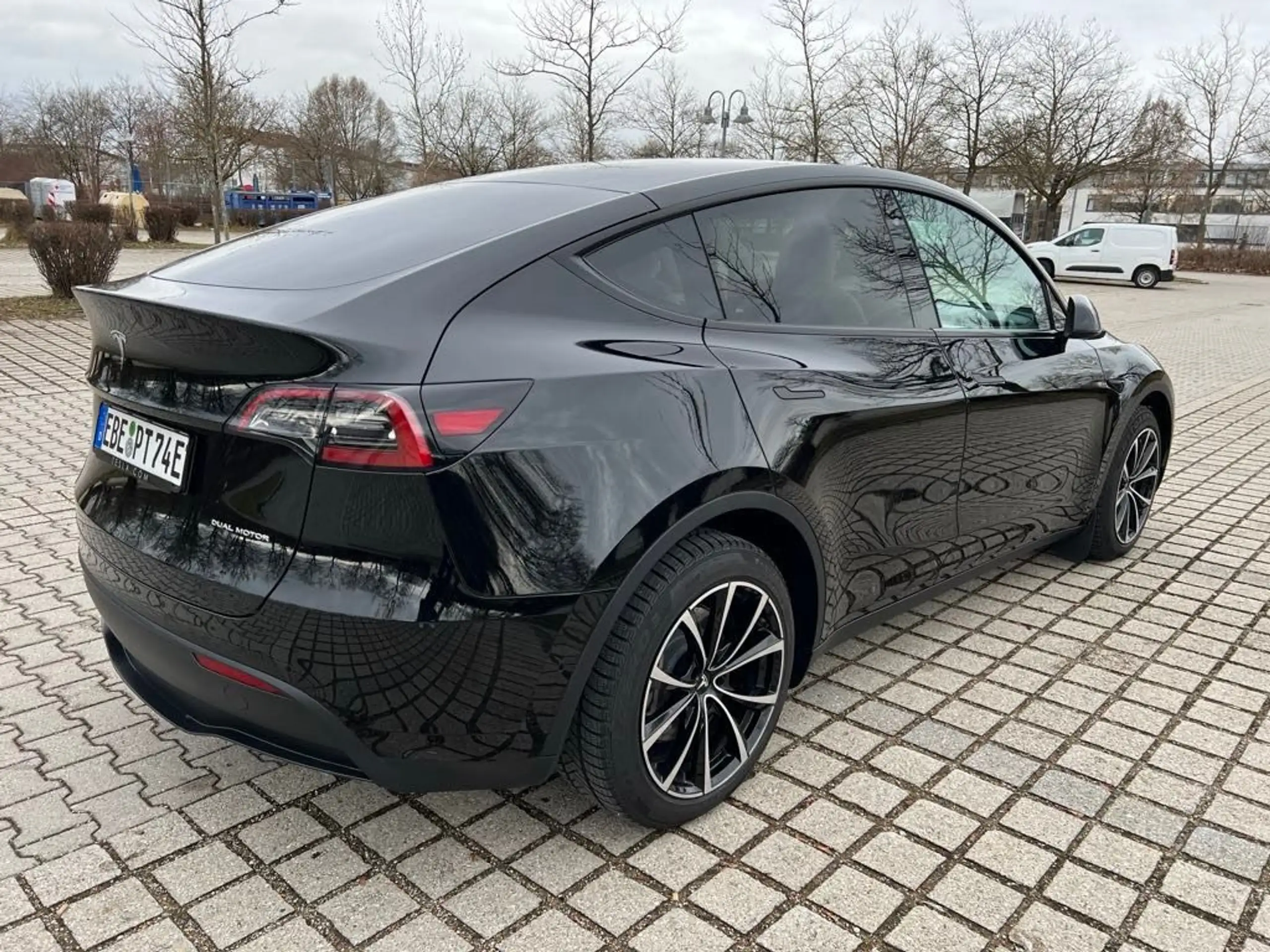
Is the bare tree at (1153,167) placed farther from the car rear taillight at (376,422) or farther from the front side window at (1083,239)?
the car rear taillight at (376,422)

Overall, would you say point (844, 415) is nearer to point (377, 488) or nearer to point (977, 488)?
point (977, 488)

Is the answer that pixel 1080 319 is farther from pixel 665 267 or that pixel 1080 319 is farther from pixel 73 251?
pixel 73 251

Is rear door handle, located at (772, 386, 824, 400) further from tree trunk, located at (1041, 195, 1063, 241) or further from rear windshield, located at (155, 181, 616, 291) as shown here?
tree trunk, located at (1041, 195, 1063, 241)

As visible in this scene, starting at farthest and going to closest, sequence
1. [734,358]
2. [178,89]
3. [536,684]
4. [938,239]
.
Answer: [178,89]
[938,239]
[734,358]
[536,684]

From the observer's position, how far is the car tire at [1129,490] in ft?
14.1

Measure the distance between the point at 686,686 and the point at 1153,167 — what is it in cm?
3904

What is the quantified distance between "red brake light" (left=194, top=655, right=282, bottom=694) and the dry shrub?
35.9 ft

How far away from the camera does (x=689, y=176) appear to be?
8.72 ft

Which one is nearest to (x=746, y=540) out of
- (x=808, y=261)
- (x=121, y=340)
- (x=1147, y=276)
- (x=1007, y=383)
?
(x=808, y=261)

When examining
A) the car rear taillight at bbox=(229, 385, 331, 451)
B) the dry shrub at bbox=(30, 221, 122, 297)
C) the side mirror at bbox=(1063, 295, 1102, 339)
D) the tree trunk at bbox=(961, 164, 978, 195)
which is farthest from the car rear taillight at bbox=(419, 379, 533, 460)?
the tree trunk at bbox=(961, 164, 978, 195)

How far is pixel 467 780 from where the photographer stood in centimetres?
207

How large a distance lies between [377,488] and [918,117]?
24.8 m

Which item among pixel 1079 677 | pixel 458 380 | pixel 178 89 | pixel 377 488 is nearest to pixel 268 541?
pixel 377 488

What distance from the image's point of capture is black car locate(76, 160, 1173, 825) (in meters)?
1.91
